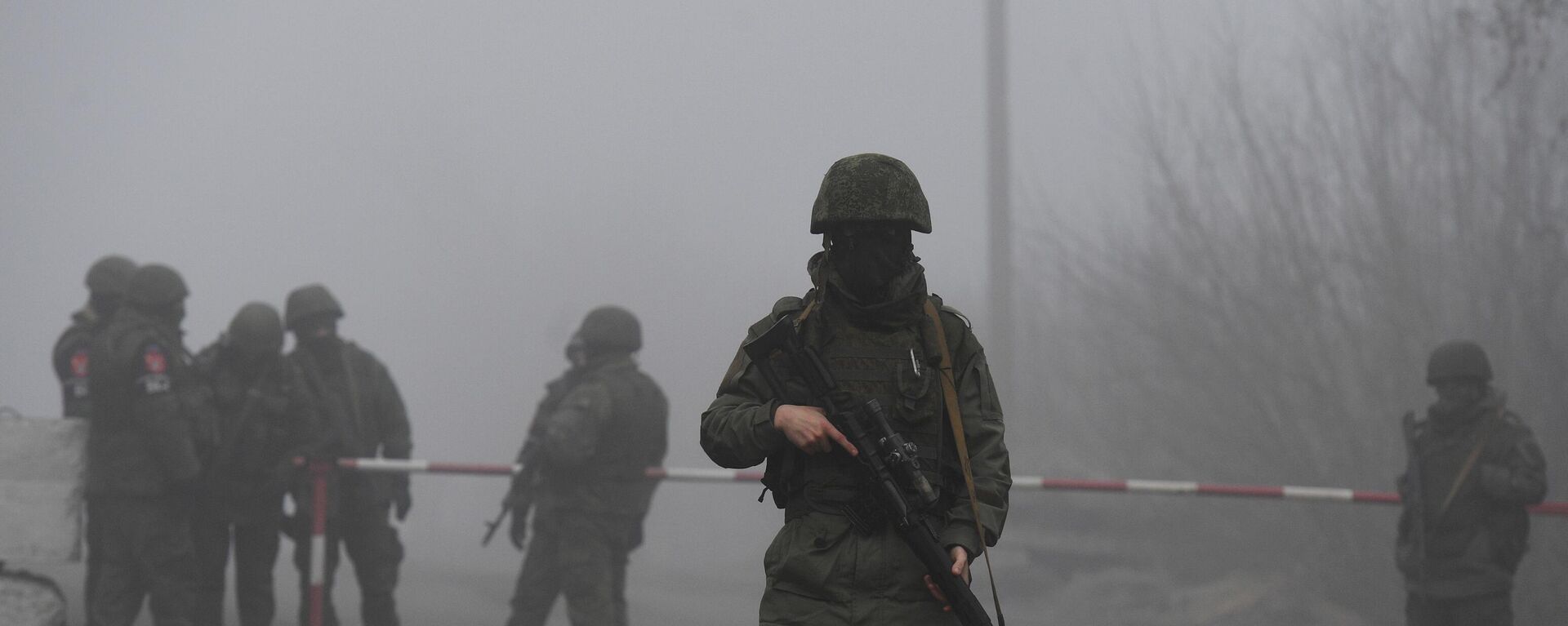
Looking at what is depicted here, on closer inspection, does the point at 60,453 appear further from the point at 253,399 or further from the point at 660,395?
the point at 660,395

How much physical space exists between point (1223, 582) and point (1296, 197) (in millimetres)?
2719

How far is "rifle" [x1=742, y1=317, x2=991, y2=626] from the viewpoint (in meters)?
2.51

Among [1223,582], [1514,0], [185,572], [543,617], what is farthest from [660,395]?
[1514,0]

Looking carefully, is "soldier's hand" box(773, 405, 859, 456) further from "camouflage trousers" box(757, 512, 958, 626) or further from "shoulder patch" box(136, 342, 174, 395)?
"shoulder patch" box(136, 342, 174, 395)

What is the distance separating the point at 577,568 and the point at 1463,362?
3.90m

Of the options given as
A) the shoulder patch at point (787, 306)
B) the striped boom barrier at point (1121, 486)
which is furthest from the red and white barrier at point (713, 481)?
the shoulder patch at point (787, 306)

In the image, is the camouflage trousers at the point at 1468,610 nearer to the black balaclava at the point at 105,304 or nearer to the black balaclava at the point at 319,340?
the black balaclava at the point at 319,340

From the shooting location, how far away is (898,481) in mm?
2549

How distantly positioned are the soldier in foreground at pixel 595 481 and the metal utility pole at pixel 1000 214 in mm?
5043

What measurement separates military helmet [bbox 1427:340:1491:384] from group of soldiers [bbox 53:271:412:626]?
4861mm

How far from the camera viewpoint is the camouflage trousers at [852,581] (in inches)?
101

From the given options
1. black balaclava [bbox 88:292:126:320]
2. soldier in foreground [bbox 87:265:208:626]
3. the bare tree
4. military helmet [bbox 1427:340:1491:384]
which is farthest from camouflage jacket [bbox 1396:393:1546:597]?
black balaclava [bbox 88:292:126:320]

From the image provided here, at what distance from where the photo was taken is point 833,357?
2.68m

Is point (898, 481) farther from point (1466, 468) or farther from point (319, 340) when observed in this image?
point (319, 340)
